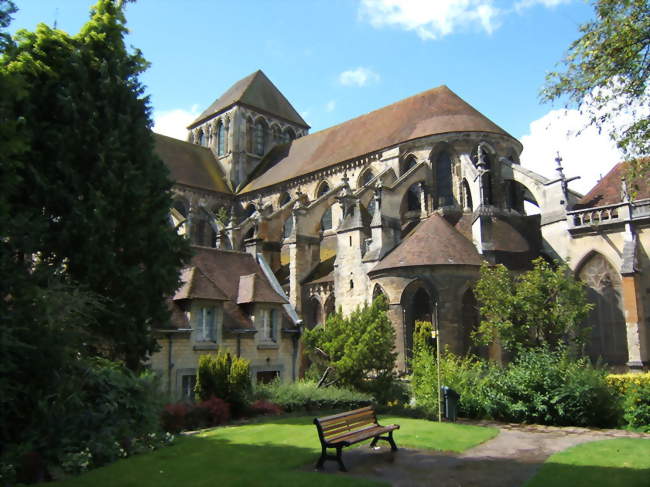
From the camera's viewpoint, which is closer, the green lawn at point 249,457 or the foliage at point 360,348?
the green lawn at point 249,457

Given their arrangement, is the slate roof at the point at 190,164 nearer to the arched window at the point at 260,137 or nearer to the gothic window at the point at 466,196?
the arched window at the point at 260,137

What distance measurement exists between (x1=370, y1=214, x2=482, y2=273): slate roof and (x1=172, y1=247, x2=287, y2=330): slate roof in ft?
16.4

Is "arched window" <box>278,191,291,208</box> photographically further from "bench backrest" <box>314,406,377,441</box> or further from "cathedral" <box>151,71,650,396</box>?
"bench backrest" <box>314,406,377,441</box>

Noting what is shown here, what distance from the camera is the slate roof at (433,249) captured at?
70.9 ft

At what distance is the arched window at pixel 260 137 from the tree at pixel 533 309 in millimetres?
27604

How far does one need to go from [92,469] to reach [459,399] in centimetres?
968

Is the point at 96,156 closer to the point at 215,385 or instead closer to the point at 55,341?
the point at 55,341

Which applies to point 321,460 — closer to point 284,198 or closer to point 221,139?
point 284,198

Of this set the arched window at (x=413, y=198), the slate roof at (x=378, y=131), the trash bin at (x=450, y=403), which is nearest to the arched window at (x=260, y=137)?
the slate roof at (x=378, y=131)

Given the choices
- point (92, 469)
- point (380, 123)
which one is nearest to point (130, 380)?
point (92, 469)

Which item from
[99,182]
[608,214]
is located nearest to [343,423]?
[99,182]

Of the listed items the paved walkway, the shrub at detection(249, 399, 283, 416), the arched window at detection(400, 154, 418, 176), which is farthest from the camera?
the arched window at detection(400, 154, 418, 176)

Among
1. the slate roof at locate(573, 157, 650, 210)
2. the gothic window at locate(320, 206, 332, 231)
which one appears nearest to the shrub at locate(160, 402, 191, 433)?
the slate roof at locate(573, 157, 650, 210)

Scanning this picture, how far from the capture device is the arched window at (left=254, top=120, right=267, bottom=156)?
4397 cm
